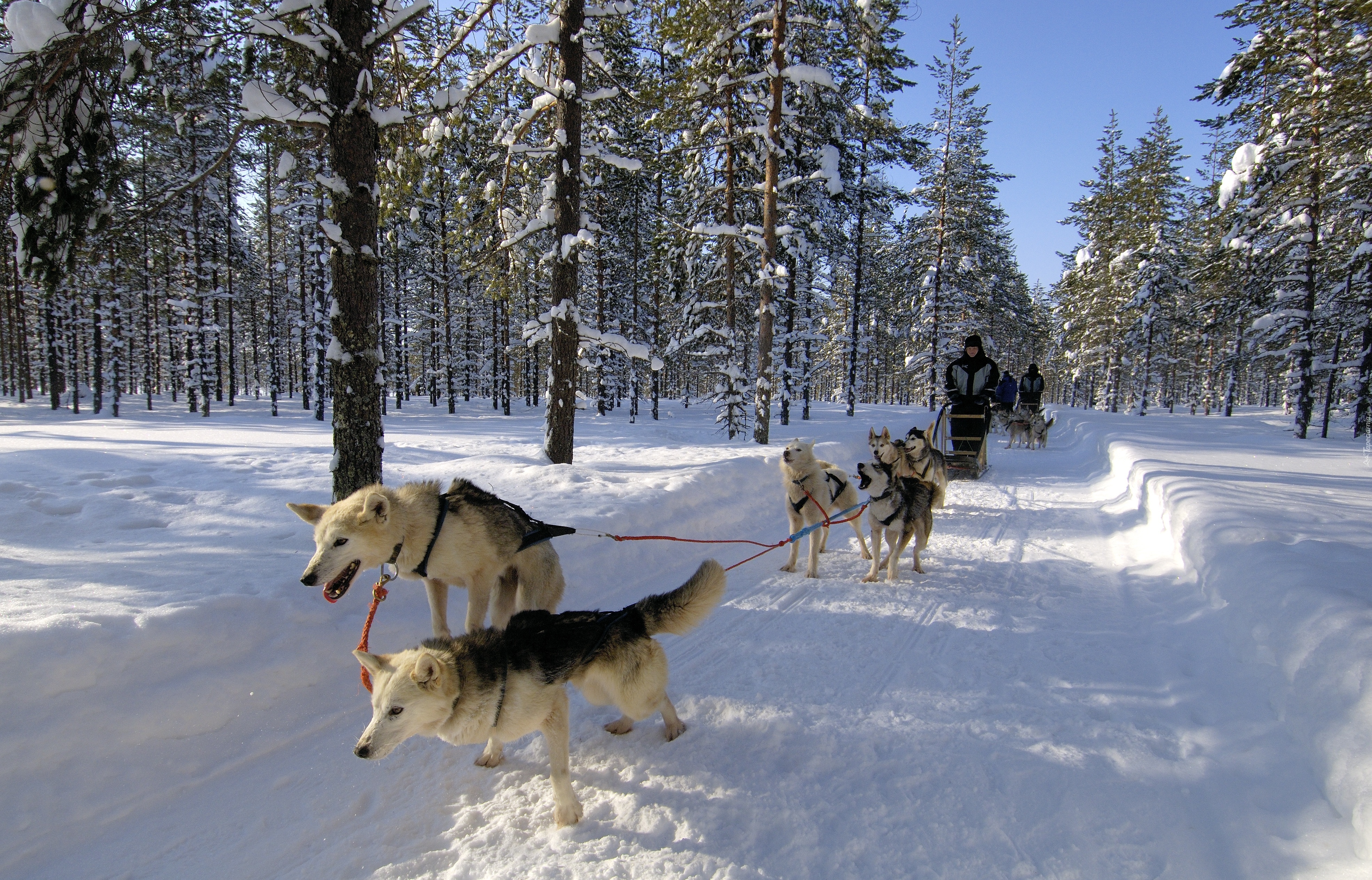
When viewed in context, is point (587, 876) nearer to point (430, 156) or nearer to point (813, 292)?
point (430, 156)

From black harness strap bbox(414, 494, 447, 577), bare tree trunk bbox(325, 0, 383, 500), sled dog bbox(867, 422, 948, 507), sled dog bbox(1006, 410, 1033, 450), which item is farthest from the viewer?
sled dog bbox(1006, 410, 1033, 450)

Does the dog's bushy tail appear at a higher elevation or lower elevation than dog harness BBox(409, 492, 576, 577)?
lower

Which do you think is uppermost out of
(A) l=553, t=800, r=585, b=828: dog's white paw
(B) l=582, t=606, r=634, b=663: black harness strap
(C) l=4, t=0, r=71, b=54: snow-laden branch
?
(C) l=4, t=0, r=71, b=54: snow-laden branch

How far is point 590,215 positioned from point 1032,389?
633 inches

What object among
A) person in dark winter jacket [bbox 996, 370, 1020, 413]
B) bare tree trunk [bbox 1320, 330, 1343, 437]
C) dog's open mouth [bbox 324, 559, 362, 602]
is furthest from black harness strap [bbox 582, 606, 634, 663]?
bare tree trunk [bbox 1320, 330, 1343, 437]

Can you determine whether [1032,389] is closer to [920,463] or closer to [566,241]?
[920,463]

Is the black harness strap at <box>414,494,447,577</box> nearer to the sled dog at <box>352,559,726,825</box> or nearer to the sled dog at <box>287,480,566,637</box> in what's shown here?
the sled dog at <box>287,480,566,637</box>

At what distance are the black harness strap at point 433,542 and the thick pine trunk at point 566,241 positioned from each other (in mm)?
5446

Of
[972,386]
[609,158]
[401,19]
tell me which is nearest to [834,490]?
[401,19]

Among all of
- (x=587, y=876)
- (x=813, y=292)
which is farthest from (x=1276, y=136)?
(x=587, y=876)

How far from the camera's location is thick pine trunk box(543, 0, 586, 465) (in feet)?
27.2

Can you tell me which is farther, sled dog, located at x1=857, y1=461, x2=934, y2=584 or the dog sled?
the dog sled

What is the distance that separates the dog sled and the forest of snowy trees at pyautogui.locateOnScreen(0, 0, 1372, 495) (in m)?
4.42

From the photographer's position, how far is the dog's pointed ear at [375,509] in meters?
3.20
